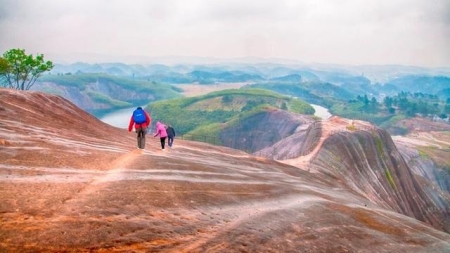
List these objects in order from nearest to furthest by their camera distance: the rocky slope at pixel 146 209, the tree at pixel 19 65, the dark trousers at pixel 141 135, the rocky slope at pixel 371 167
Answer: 1. the rocky slope at pixel 146 209
2. the dark trousers at pixel 141 135
3. the rocky slope at pixel 371 167
4. the tree at pixel 19 65

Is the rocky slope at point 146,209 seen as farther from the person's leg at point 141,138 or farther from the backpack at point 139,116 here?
the backpack at point 139,116

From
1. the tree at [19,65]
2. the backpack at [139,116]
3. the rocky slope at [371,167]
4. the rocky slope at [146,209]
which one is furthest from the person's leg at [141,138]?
the tree at [19,65]

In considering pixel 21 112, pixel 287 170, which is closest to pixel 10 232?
pixel 21 112

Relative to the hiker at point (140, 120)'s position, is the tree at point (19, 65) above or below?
above

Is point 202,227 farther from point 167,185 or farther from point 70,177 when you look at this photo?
point 70,177

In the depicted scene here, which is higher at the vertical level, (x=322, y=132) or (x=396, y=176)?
(x=322, y=132)

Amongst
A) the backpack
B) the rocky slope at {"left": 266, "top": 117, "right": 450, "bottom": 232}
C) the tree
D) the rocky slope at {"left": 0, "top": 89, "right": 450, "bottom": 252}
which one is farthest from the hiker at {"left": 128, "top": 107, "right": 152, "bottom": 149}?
the tree

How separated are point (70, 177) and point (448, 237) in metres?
25.7

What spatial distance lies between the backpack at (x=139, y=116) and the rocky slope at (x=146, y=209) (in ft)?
8.21

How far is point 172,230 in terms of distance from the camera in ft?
43.5

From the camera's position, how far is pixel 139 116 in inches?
1041

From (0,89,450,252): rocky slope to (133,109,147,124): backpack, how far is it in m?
2.50

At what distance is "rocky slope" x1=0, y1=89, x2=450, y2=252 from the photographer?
38.8 ft

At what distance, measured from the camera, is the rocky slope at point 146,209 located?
11812 millimetres
